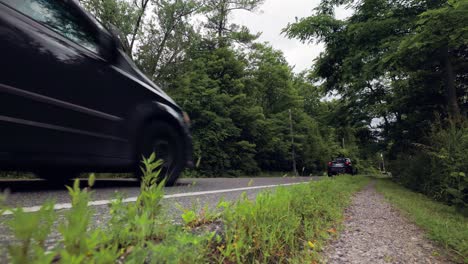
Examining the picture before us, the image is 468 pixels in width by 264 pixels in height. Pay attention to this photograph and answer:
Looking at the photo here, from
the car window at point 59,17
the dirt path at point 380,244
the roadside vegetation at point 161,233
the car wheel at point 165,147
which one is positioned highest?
the car window at point 59,17

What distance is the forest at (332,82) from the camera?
274 inches

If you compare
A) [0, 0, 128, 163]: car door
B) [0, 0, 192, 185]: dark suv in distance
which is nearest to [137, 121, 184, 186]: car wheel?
[0, 0, 192, 185]: dark suv in distance

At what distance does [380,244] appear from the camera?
265 centimetres

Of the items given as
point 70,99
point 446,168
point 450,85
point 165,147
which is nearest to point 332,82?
point 450,85

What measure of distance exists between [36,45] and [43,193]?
4.74ft

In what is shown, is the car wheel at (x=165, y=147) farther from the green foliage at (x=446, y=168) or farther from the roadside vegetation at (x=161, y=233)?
the green foliage at (x=446, y=168)

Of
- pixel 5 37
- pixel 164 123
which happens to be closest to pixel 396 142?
pixel 164 123

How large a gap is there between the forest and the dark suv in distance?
0.48 metres

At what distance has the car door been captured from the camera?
2.54 metres

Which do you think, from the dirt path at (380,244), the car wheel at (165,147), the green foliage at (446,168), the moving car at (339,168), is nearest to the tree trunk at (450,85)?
the green foliage at (446,168)

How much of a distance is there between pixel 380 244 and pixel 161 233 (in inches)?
84.1

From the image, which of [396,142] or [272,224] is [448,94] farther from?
[272,224]

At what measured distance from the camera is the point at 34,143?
2.70 meters

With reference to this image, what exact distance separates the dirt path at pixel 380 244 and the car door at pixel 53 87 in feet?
8.70
